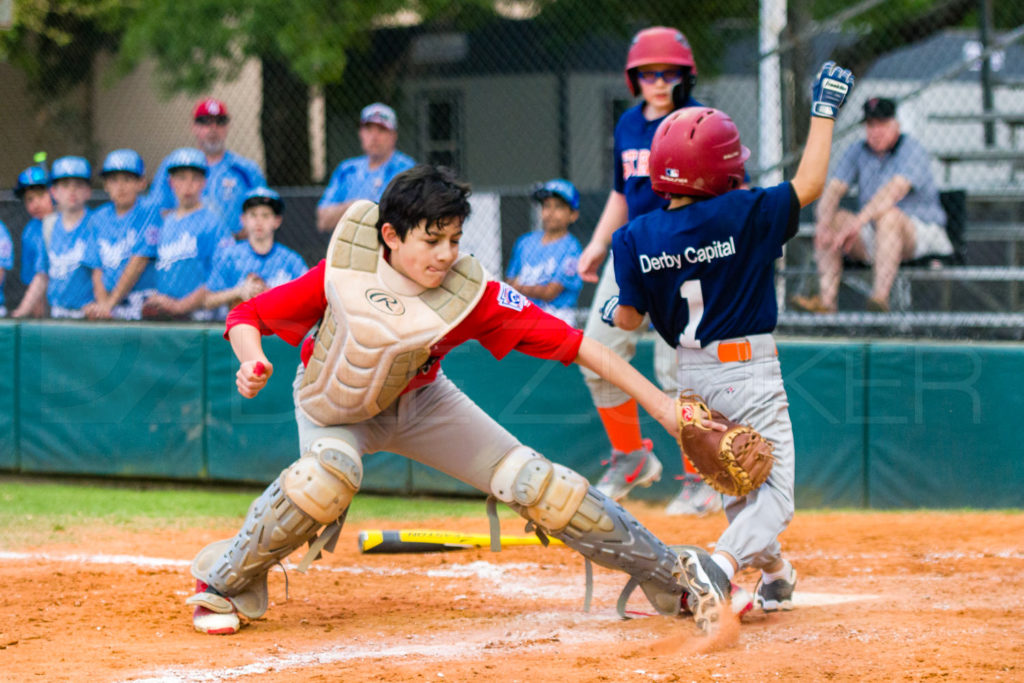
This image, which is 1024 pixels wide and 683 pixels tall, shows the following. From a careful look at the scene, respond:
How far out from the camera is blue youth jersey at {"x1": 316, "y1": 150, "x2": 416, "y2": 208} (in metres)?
7.63

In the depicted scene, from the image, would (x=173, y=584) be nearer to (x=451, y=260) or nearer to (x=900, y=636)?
(x=451, y=260)

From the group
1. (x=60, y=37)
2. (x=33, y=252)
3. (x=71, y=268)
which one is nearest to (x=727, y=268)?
(x=71, y=268)

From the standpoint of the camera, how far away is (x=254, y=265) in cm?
701

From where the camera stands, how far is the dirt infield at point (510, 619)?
334 cm

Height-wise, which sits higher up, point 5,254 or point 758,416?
point 5,254

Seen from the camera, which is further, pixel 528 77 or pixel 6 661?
pixel 528 77

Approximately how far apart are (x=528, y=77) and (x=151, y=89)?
5997 mm

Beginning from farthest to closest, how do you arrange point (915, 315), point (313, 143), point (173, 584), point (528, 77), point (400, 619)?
1. point (313, 143)
2. point (528, 77)
3. point (915, 315)
4. point (173, 584)
5. point (400, 619)

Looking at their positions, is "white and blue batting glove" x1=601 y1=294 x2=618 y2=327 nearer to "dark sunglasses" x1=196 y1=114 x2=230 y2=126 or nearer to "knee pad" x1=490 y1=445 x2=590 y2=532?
"knee pad" x1=490 y1=445 x2=590 y2=532

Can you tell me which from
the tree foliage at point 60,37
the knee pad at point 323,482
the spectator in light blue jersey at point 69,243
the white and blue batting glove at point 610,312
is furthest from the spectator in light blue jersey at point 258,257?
the tree foliage at point 60,37

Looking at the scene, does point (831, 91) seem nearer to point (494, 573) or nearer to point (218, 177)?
point (494, 573)

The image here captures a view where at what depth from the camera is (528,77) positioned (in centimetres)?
1113

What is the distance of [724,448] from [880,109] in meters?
4.30

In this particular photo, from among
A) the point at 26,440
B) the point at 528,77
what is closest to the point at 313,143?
the point at 528,77
